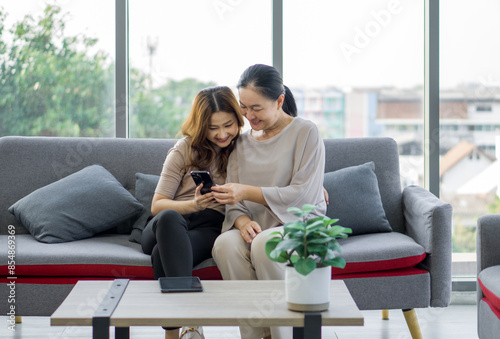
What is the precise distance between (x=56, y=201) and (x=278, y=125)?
1053 millimetres

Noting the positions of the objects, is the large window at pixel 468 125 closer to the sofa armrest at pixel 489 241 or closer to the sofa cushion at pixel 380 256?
the sofa cushion at pixel 380 256

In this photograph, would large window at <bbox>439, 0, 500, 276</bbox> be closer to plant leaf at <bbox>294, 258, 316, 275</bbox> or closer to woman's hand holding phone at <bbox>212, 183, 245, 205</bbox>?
woman's hand holding phone at <bbox>212, 183, 245, 205</bbox>

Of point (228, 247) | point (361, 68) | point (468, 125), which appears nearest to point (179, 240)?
point (228, 247)

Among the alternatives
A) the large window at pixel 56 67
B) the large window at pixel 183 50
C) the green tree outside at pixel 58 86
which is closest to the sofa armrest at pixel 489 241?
the large window at pixel 183 50

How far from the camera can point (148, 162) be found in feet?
9.06

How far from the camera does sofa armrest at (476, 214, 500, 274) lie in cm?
208

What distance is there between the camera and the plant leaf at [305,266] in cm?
142

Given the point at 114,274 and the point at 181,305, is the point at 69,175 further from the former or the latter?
the point at 181,305

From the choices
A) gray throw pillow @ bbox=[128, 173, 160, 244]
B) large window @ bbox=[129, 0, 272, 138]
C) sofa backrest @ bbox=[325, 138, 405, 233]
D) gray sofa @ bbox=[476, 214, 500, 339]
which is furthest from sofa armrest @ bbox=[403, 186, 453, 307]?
large window @ bbox=[129, 0, 272, 138]

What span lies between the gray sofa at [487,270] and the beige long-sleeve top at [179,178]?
3.43 ft

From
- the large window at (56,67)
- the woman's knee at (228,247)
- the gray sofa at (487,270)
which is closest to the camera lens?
the gray sofa at (487,270)

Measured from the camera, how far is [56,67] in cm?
315

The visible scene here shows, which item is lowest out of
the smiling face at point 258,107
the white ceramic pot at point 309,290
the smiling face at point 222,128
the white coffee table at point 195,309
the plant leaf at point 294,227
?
the white coffee table at point 195,309

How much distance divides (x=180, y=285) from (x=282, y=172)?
0.73 m
